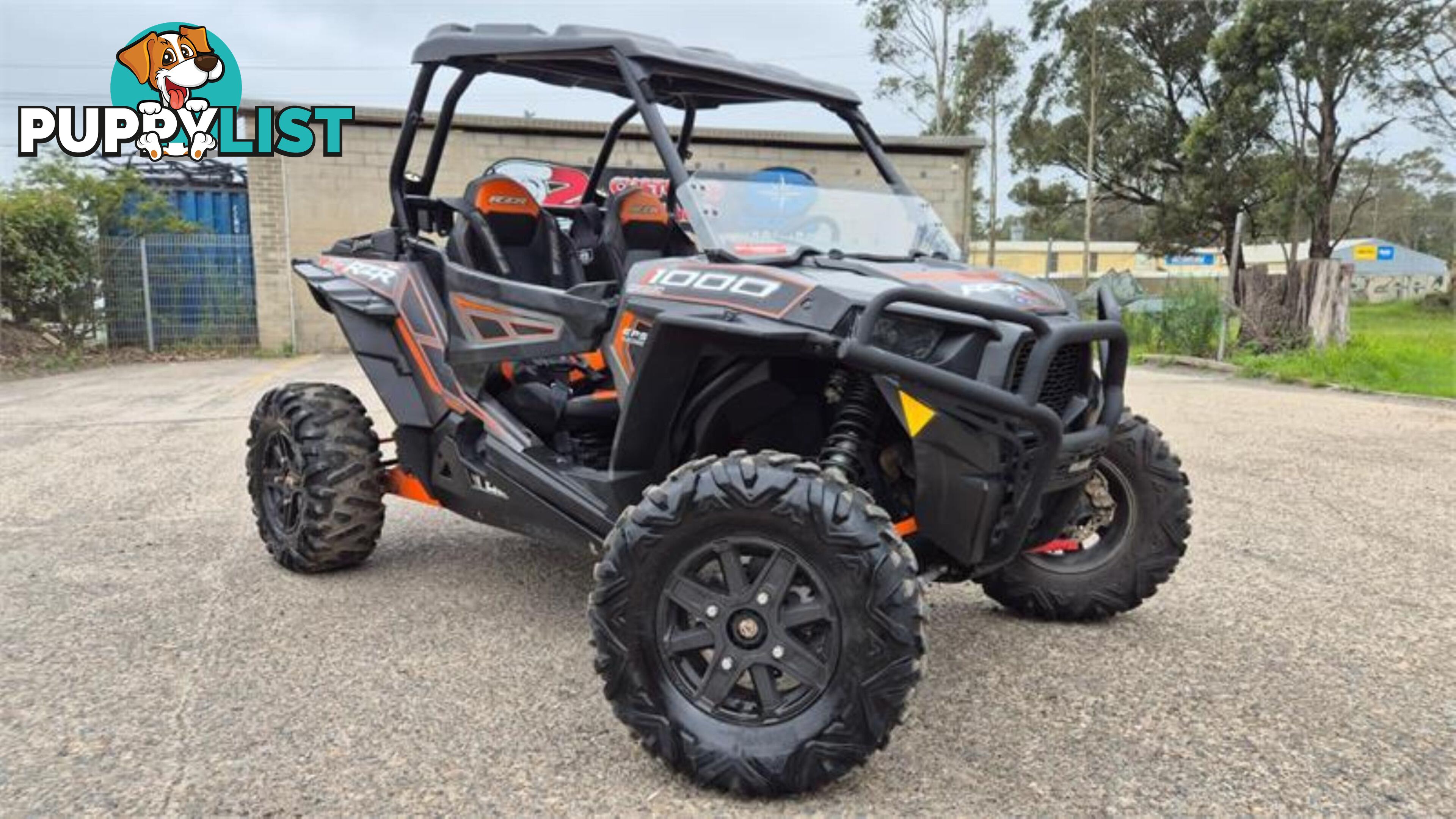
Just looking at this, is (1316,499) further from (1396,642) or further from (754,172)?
(754,172)

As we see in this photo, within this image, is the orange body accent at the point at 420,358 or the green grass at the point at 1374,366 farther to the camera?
the green grass at the point at 1374,366

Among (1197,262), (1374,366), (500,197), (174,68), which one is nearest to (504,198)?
(500,197)

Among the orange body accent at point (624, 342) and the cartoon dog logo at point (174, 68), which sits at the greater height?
the cartoon dog logo at point (174, 68)

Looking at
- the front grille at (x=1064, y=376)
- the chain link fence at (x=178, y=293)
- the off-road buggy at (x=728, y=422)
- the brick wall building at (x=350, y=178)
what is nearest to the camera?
the off-road buggy at (x=728, y=422)

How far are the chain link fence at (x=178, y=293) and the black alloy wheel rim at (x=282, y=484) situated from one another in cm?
1389

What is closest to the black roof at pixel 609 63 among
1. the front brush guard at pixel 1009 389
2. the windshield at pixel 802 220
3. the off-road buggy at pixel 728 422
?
the off-road buggy at pixel 728 422

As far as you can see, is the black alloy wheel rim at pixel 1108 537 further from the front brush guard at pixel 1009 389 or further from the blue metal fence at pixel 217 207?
the blue metal fence at pixel 217 207

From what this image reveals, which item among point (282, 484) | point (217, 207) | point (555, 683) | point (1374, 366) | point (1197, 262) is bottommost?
point (555, 683)

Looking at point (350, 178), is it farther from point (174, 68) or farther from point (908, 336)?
point (908, 336)

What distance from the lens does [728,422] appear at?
11.1ft

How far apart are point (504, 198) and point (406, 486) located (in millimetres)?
1358

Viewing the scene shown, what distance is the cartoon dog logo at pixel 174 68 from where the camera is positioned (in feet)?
51.7

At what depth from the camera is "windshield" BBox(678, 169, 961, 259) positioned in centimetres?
328

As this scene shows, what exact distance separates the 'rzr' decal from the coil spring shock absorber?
1.21 feet
